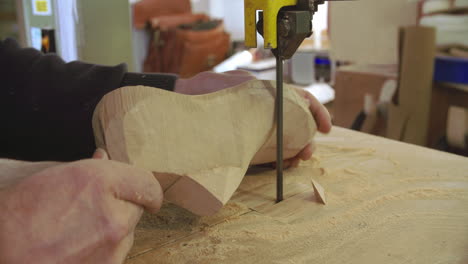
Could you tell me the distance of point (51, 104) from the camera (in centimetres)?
64

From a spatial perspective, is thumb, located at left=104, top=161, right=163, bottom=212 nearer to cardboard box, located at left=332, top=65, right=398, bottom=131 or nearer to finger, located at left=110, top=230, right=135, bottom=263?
finger, located at left=110, top=230, right=135, bottom=263

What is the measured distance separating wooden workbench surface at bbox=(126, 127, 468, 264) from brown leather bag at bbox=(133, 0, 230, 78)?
2.11 meters

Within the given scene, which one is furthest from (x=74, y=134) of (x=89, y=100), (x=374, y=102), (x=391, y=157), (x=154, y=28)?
(x=154, y=28)

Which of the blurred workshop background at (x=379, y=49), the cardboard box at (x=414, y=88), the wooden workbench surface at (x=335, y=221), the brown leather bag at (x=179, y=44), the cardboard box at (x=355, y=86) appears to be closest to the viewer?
the wooden workbench surface at (x=335, y=221)

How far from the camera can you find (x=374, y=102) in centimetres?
133

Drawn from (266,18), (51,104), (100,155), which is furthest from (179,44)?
(100,155)

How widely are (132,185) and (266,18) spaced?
0.27 meters

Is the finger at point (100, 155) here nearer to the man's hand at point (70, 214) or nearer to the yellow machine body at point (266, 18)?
the man's hand at point (70, 214)

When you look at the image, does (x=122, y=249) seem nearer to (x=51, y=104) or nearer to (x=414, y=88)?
(x=51, y=104)

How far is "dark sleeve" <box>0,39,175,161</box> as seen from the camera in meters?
0.63

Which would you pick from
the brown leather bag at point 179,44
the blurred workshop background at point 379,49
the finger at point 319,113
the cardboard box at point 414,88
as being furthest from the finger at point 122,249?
the brown leather bag at point 179,44

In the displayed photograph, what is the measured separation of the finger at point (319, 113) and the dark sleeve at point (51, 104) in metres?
0.22

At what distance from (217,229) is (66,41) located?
1.97 ft

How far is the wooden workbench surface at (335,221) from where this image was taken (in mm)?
448
